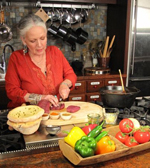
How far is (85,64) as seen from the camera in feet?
13.7

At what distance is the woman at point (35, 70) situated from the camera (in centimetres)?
208

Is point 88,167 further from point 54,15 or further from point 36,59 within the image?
point 54,15

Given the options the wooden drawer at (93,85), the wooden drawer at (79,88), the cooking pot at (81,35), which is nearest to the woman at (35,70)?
the wooden drawer at (79,88)

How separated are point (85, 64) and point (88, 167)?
3.14m

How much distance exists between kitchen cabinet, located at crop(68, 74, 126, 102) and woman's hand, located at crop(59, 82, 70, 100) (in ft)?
4.10

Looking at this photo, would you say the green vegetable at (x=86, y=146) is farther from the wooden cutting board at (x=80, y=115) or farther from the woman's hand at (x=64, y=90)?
the woman's hand at (x=64, y=90)

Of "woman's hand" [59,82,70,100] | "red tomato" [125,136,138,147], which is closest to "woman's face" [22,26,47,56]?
"woman's hand" [59,82,70,100]

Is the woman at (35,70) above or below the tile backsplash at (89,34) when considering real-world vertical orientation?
below

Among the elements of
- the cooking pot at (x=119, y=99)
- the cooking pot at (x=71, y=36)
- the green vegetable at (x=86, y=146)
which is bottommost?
the green vegetable at (x=86, y=146)

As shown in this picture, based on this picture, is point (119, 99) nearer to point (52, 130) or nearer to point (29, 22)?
point (52, 130)

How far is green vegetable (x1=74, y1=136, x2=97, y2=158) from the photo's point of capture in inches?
43.4

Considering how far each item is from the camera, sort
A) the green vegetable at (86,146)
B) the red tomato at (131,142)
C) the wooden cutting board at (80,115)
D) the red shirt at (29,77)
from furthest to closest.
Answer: the red shirt at (29,77) → the wooden cutting board at (80,115) → the red tomato at (131,142) → the green vegetable at (86,146)

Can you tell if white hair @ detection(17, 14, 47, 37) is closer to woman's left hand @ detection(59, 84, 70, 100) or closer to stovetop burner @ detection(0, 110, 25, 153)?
woman's left hand @ detection(59, 84, 70, 100)

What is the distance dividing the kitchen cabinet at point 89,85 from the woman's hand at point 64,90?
1250 mm
